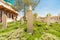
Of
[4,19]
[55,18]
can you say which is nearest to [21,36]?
[4,19]

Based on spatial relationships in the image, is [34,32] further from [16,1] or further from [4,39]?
[16,1]

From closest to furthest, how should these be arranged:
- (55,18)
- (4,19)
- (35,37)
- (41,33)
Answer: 1. (35,37)
2. (41,33)
3. (4,19)
4. (55,18)

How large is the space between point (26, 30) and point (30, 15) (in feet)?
3.99

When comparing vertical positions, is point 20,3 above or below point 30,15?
above

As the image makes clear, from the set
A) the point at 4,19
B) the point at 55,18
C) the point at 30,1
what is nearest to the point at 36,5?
the point at 30,1

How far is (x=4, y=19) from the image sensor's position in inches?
613

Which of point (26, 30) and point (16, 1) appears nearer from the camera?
point (26, 30)

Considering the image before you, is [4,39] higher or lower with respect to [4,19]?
lower

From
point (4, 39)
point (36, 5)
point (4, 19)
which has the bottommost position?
point (4, 39)

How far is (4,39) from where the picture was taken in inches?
457

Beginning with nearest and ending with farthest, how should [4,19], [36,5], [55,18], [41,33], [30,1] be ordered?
[41,33] → [4,19] → [55,18] → [30,1] → [36,5]

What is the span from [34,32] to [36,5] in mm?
18127

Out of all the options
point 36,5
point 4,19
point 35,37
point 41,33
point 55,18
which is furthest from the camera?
point 36,5

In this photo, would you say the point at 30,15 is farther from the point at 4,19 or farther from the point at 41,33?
the point at 4,19
